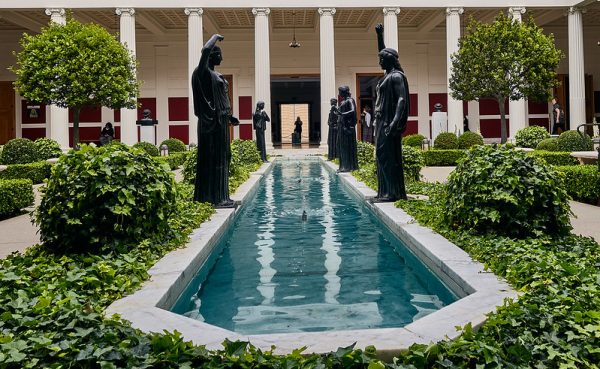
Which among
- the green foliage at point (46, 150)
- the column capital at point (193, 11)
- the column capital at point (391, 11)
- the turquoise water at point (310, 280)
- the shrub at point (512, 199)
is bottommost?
the turquoise water at point (310, 280)

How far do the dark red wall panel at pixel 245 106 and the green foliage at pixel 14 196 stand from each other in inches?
997

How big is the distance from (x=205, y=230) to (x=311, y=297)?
2182mm

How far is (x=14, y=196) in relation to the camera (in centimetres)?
921

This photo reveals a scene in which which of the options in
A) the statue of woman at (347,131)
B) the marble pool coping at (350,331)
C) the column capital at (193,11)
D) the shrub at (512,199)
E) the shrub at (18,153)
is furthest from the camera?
the column capital at (193,11)

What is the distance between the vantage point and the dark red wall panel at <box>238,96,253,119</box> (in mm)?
34906

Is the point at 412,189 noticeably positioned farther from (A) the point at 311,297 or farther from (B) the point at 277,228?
(A) the point at 311,297

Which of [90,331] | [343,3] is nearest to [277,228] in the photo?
[90,331]

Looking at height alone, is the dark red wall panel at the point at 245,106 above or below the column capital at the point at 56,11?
below

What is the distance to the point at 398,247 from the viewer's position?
6004 mm

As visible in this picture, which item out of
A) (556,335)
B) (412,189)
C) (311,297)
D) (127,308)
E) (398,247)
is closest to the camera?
(556,335)

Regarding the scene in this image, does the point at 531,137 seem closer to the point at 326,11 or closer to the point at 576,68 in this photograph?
the point at 576,68

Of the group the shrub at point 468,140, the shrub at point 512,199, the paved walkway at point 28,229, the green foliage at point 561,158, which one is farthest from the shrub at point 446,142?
the shrub at point 512,199

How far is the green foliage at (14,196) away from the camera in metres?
8.88

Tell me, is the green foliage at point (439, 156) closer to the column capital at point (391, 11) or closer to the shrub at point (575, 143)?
the shrub at point (575, 143)
